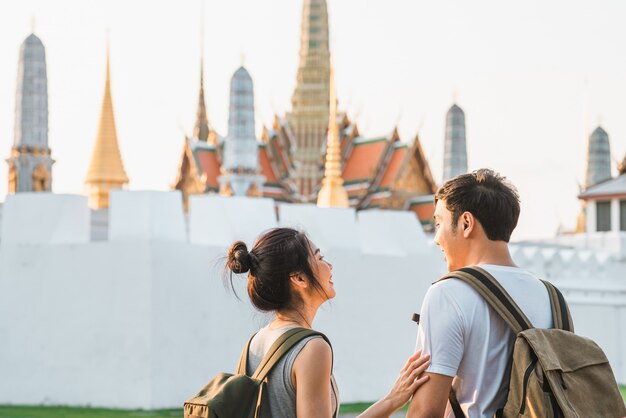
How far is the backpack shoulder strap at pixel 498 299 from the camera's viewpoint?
2.52m

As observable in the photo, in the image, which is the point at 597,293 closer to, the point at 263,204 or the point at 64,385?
the point at 263,204

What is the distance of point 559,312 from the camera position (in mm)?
2605

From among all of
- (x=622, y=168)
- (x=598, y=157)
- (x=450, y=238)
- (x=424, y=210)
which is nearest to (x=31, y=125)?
(x=622, y=168)

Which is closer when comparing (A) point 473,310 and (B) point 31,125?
(A) point 473,310

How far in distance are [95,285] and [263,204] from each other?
5.87 ft

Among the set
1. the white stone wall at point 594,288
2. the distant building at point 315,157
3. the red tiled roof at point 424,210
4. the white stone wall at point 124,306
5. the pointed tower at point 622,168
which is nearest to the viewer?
the white stone wall at point 124,306

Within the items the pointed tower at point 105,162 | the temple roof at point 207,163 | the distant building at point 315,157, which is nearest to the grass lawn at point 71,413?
the pointed tower at point 105,162

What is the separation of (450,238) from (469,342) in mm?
257

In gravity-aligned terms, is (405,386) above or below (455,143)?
below

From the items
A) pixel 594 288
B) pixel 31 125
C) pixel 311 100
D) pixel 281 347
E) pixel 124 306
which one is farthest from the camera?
pixel 311 100

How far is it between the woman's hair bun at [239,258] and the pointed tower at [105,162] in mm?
20255

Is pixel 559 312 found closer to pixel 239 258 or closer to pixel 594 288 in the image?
pixel 239 258

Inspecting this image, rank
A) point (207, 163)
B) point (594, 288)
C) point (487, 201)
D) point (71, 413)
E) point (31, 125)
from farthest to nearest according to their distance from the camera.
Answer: point (207, 163) → point (31, 125) → point (594, 288) → point (71, 413) → point (487, 201)

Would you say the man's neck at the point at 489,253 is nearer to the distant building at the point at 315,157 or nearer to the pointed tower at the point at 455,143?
the pointed tower at the point at 455,143
